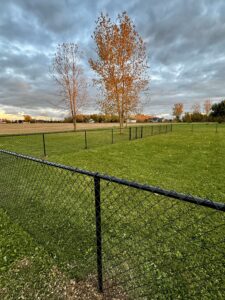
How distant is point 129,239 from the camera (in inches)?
108

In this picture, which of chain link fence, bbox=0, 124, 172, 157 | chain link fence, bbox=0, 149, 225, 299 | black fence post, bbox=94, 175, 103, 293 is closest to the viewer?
black fence post, bbox=94, 175, 103, 293

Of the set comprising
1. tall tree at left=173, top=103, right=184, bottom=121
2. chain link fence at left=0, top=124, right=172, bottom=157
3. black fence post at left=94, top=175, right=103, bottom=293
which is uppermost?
tall tree at left=173, top=103, right=184, bottom=121

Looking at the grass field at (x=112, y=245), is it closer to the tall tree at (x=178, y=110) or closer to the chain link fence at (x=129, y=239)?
the chain link fence at (x=129, y=239)

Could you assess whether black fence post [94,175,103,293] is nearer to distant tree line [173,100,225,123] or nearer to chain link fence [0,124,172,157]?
chain link fence [0,124,172,157]

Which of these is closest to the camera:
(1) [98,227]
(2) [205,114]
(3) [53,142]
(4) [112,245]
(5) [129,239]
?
(1) [98,227]

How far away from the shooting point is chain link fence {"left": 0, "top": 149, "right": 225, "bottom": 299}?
6.21 feet

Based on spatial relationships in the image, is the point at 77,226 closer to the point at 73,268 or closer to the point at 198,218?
the point at 73,268

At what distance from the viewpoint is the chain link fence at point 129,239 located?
6.21 ft

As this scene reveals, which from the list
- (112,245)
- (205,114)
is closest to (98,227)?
(112,245)

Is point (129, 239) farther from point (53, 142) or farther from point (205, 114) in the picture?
point (205, 114)

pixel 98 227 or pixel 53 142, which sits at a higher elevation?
pixel 98 227

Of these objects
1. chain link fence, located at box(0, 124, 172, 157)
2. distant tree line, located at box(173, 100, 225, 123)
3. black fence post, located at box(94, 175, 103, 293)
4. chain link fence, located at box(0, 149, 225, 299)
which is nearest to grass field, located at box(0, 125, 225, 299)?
chain link fence, located at box(0, 149, 225, 299)

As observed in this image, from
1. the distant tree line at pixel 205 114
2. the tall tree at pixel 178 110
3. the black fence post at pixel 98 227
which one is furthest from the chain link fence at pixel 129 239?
the tall tree at pixel 178 110

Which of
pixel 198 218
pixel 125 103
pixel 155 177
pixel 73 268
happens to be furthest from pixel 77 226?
pixel 125 103
